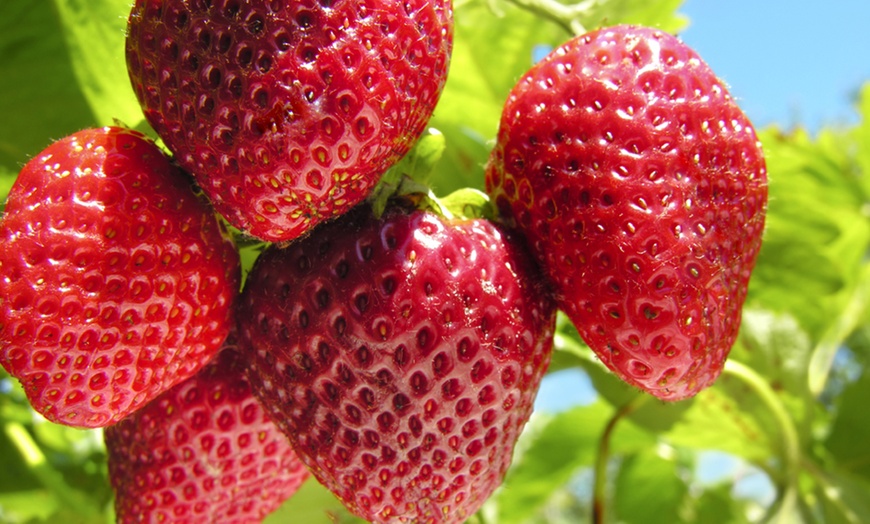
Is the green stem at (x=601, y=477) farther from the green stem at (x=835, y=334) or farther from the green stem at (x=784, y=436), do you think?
the green stem at (x=835, y=334)

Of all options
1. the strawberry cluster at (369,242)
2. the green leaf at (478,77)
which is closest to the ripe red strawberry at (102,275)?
the strawberry cluster at (369,242)

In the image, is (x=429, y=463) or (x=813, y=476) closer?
(x=429, y=463)

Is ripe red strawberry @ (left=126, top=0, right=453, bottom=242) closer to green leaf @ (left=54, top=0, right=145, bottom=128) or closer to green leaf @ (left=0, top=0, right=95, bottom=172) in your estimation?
green leaf @ (left=54, top=0, right=145, bottom=128)

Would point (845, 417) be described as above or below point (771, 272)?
below

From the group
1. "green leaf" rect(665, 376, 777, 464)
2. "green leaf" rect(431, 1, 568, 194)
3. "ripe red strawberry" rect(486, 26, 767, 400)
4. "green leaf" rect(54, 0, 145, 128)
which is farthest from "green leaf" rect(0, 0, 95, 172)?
"green leaf" rect(665, 376, 777, 464)

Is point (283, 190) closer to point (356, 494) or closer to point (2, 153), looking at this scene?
point (356, 494)

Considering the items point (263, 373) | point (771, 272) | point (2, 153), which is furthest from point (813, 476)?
point (2, 153)
